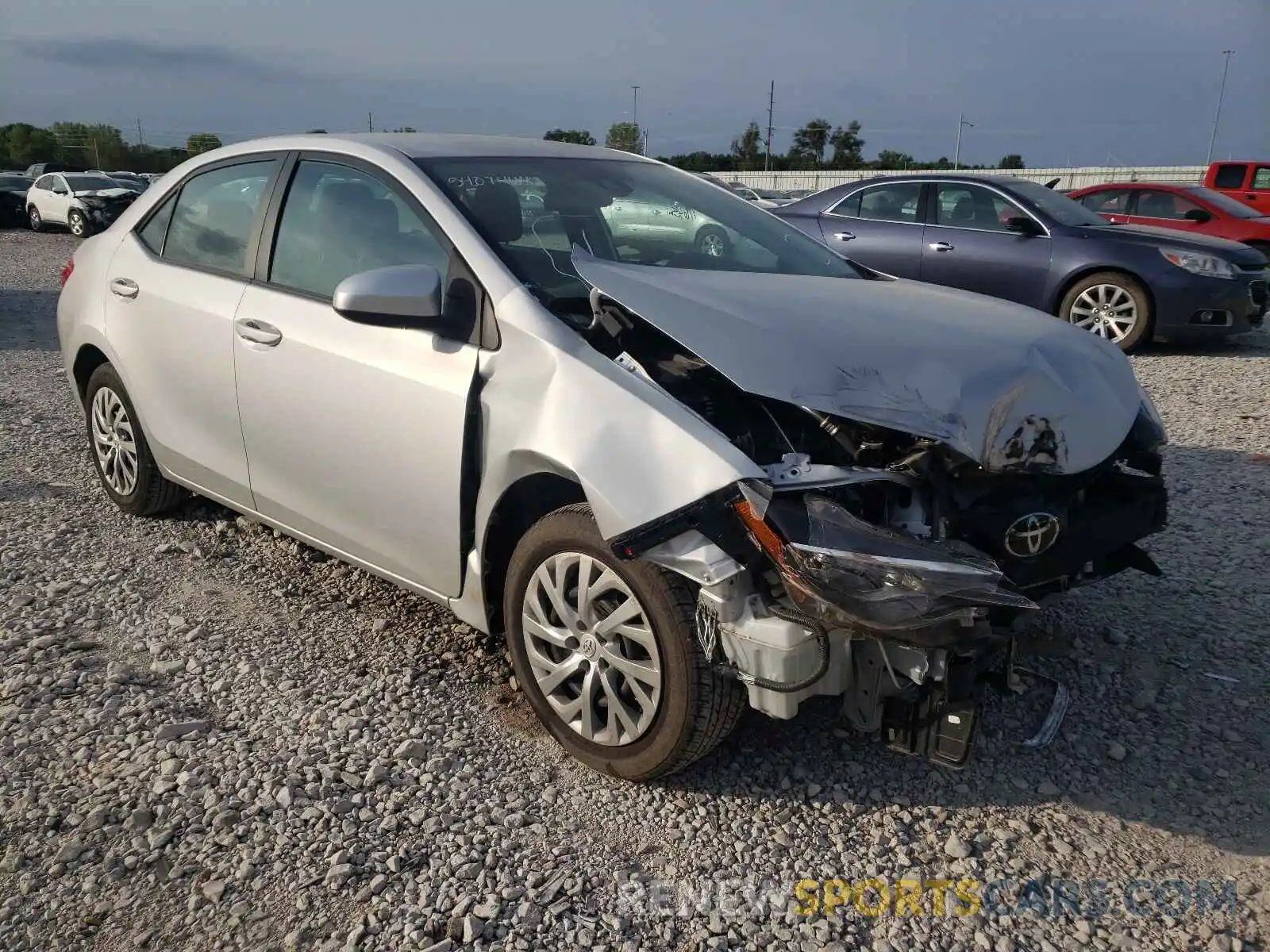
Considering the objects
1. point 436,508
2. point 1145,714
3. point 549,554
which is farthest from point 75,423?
point 1145,714

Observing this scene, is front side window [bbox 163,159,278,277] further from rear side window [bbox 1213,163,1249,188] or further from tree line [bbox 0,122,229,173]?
tree line [bbox 0,122,229,173]

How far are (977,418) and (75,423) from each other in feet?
20.1

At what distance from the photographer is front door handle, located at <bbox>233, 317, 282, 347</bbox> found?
11.8 ft

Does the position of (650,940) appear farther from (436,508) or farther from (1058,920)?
(436,508)

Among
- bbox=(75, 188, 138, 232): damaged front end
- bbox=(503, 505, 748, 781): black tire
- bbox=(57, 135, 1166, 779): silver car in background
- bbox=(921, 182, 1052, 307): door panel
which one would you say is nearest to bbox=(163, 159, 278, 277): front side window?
bbox=(57, 135, 1166, 779): silver car in background

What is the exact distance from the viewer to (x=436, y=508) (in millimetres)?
3139

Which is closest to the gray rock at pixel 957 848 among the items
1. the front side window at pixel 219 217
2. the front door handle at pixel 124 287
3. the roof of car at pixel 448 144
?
the roof of car at pixel 448 144

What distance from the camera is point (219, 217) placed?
4.16 meters

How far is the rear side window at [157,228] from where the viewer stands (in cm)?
447

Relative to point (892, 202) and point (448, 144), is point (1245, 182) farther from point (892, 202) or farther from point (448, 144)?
point (448, 144)

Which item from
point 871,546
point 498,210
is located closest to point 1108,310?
point 498,210

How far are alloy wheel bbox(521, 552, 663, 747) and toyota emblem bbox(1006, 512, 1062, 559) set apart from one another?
0.98m

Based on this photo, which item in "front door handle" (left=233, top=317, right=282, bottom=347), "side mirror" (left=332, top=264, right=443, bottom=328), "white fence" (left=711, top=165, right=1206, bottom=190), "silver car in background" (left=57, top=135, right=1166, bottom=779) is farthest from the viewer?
"white fence" (left=711, top=165, right=1206, bottom=190)

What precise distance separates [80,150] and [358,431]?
229 feet
